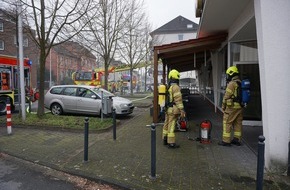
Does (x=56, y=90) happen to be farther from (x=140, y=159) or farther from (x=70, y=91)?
(x=140, y=159)

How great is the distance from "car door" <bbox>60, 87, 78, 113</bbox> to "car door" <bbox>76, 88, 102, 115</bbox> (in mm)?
228

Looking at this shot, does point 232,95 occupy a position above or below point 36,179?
above

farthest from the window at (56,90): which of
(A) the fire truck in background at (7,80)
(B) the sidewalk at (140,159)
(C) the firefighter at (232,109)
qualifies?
(C) the firefighter at (232,109)

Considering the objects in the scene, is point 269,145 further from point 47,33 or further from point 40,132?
point 47,33

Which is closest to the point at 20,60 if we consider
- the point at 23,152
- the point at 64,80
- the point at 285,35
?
the point at 23,152

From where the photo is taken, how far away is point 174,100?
620cm

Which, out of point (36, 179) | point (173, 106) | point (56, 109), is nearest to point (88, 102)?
point (56, 109)

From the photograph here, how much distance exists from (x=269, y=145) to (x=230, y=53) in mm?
5676

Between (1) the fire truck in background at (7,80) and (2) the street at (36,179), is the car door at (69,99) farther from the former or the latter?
(2) the street at (36,179)

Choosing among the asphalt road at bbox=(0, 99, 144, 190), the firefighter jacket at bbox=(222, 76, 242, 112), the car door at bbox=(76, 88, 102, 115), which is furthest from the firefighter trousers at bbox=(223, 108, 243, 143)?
the car door at bbox=(76, 88, 102, 115)

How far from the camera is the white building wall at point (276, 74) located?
458cm

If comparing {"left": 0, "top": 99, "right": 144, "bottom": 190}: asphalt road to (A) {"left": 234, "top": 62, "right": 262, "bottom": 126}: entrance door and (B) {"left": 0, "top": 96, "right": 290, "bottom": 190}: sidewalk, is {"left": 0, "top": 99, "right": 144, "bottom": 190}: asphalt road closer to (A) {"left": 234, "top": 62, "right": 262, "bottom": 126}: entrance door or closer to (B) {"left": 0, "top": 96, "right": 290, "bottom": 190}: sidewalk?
(B) {"left": 0, "top": 96, "right": 290, "bottom": 190}: sidewalk

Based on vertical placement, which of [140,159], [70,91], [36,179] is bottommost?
[36,179]

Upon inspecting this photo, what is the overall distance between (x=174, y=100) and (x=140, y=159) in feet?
5.51
